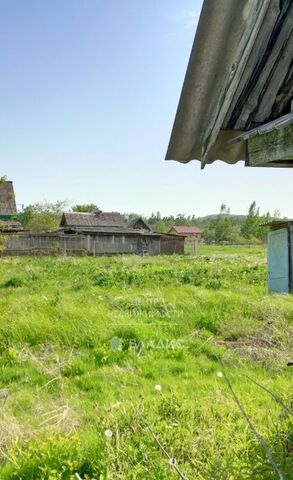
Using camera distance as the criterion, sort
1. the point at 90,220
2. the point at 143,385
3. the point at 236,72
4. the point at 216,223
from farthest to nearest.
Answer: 1. the point at 216,223
2. the point at 90,220
3. the point at 143,385
4. the point at 236,72

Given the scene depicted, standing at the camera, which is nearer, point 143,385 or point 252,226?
point 143,385

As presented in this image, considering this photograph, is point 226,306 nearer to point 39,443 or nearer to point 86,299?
point 86,299

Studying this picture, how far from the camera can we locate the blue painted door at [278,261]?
8.51 meters

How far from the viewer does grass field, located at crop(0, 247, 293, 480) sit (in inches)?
104

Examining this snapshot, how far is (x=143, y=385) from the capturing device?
4543 mm

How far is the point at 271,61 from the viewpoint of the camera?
2.06 metres

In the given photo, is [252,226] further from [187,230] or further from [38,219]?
[38,219]

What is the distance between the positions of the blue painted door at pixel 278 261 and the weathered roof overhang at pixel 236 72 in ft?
21.2

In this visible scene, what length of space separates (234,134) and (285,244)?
661 centimetres

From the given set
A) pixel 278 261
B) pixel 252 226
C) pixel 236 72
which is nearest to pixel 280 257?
pixel 278 261

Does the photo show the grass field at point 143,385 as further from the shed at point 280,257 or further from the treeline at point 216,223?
the treeline at point 216,223

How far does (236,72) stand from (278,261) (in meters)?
7.56

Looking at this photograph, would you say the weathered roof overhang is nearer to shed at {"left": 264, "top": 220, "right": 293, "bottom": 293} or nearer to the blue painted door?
shed at {"left": 264, "top": 220, "right": 293, "bottom": 293}

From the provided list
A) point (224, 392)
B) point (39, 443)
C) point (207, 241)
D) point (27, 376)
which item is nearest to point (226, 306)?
point (224, 392)
